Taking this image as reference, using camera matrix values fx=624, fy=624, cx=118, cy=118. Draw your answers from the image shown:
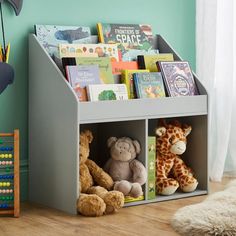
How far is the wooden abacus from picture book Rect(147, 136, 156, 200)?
683 mm

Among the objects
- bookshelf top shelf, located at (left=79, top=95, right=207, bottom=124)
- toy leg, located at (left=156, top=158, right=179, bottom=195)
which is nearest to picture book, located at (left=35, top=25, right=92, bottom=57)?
bookshelf top shelf, located at (left=79, top=95, right=207, bottom=124)

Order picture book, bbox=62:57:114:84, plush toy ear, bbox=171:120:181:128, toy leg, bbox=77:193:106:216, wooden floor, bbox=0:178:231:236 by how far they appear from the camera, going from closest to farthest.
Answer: wooden floor, bbox=0:178:231:236 < toy leg, bbox=77:193:106:216 < picture book, bbox=62:57:114:84 < plush toy ear, bbox=171:120:181:128

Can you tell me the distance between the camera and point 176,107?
320cm

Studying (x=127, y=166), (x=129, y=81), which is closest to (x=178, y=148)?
(x=127, y=166)

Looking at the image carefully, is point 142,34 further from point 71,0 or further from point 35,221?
point 35,221

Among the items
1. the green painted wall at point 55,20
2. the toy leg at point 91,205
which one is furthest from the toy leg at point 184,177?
the green painted wall at point 55,20

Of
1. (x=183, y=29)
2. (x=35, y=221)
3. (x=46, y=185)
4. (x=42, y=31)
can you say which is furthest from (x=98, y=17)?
(x=35, y=221)

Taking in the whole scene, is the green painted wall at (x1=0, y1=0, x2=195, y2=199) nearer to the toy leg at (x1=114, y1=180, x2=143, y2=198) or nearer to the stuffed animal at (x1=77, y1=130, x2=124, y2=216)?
the stuffed animal at (x1=77, y1=130, x2=124, y2=216)

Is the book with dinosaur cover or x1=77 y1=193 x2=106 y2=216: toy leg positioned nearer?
x1=77 y1=193 x2=106 y2=216: toy leg

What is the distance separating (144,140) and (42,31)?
0.75 meters

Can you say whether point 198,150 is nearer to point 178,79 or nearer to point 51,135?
point 178,79

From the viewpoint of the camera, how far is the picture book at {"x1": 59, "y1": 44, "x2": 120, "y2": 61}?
3.11 meters

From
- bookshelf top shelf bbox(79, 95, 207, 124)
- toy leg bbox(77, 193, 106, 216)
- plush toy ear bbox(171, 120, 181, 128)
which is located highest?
bookshelf top shelf bbox(79, 95, 207, 124)

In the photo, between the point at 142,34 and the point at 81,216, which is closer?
the point at 81,216
